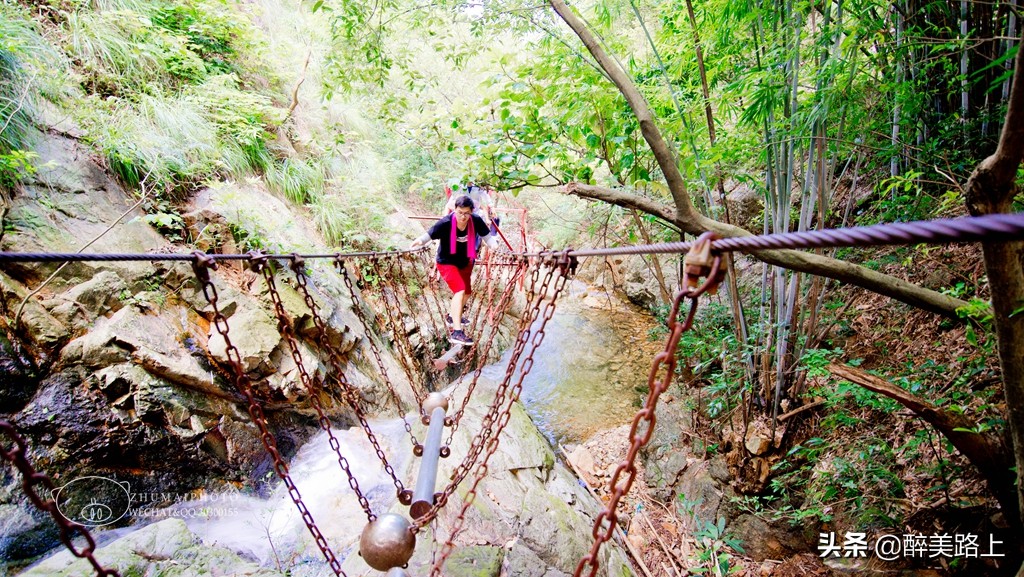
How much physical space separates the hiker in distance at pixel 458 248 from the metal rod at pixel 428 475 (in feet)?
4.16

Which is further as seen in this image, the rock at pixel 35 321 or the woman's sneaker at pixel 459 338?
the woman's sneaker at pixel 459 338

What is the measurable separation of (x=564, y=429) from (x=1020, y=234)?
387 centimetres

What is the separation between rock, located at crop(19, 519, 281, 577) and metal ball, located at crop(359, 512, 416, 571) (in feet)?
2.60

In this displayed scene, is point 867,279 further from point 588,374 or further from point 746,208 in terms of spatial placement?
point 746,208

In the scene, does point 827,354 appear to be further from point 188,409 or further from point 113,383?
point 113,383

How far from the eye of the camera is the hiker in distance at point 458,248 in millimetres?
2945

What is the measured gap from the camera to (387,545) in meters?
1.10

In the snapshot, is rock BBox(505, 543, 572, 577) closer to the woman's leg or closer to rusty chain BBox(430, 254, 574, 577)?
rusty chain BBox(430, 254, 574, 577)

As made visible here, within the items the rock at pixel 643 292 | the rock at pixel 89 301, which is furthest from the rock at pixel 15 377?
the rock at pixel 643 292

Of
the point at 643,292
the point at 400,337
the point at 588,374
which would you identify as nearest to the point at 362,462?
the point at 400,337

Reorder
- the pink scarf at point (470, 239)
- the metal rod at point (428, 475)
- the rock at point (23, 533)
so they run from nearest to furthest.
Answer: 1. the metal rod at point (428, 475)
2. the rock at point (23, 533)
3. the pink scarf at point (470, 239)

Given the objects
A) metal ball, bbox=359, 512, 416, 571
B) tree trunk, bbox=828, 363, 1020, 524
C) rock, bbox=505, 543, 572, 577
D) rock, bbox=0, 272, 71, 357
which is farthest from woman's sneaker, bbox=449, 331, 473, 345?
tree trunk, bbox=828, 363, 1020, 524

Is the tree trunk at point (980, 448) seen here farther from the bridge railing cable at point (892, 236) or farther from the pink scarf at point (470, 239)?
the pink scarf at point (470, 239)

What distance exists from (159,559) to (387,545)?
1044 millimetres
